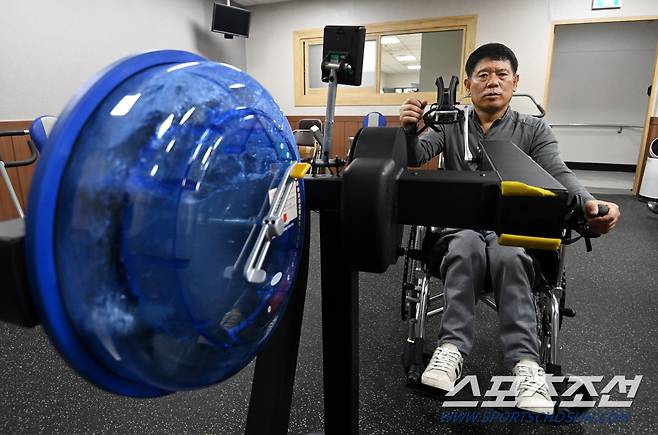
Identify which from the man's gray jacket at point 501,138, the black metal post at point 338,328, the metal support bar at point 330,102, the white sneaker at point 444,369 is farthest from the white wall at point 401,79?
the black metal post at point 338,328

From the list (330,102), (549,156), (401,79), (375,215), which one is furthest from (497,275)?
(401,79)

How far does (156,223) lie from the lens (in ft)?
1.20

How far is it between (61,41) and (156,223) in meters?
4.07

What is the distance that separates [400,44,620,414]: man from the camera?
114cm

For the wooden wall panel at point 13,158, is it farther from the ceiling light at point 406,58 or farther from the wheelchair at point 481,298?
the ceiling light at point 406,58

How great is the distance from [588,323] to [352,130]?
4.23 m

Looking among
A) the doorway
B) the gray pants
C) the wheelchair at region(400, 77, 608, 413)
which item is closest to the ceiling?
the doorway

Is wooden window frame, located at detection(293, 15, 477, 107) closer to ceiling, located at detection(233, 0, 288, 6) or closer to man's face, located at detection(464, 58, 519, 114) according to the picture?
ceiling, located at detection(233, 0, 288, 6)

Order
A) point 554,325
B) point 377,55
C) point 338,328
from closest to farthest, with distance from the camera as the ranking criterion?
1. point 338,328
2. point 554,325
3. point 377,55

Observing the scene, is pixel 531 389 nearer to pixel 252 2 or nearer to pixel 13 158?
pixel 13 158

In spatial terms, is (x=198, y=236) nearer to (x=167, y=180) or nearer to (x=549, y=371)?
(x=167, y=180)

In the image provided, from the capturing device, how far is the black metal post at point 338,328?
0.60 m

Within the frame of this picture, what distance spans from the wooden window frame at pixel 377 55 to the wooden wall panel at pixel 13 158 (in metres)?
3.43

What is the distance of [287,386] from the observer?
0.68 m
